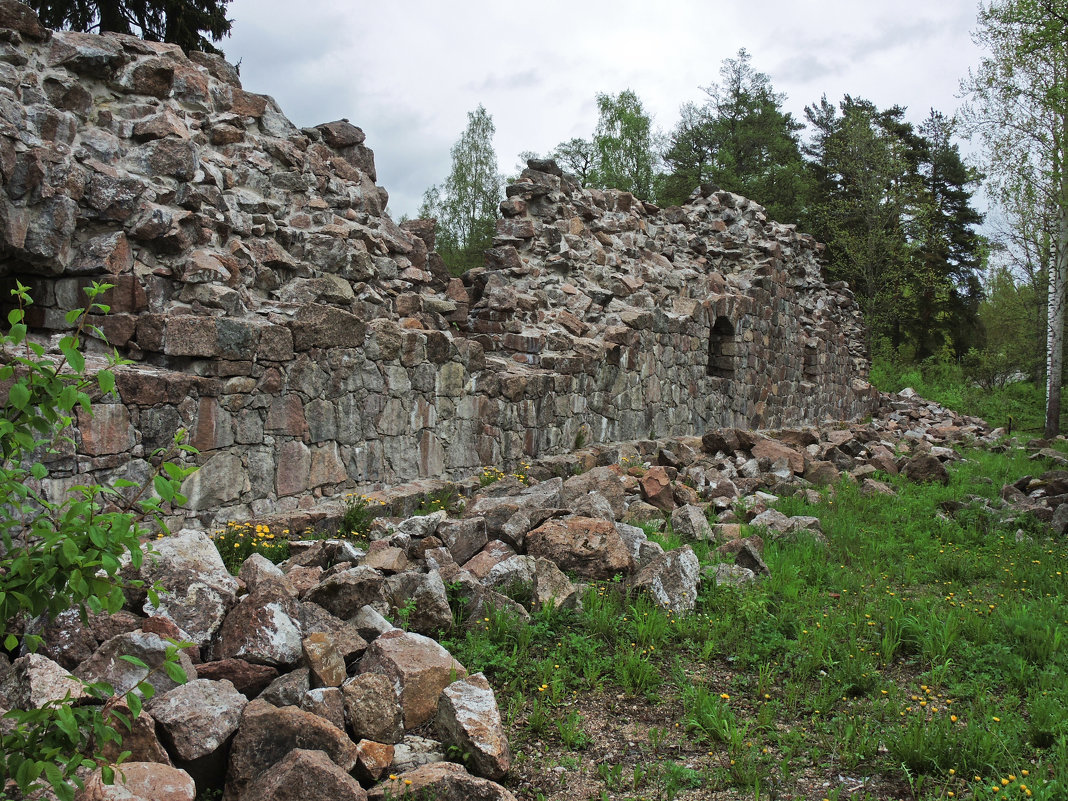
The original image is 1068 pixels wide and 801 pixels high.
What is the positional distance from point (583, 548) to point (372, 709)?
2.29m

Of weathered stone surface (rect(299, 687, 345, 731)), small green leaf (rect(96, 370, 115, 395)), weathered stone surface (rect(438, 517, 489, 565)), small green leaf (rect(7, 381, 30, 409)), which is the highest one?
small green leaf (rect(96, 370, 115, 395))

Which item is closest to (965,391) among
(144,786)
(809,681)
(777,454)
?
(777,454)

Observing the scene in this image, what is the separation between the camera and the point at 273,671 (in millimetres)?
3275

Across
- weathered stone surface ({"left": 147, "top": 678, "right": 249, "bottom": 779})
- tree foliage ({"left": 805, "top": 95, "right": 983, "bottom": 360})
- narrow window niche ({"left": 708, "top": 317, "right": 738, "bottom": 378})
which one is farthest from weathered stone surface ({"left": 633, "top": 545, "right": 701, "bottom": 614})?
tree foliage ({"left": 805, "top": 95, "right": 983, "bottom": 360})

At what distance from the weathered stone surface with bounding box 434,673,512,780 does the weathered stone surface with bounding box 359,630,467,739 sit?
0.40 ft

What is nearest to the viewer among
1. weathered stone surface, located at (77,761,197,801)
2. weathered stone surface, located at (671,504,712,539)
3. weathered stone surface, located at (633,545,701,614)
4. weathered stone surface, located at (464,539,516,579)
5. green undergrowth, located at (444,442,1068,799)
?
weathered stone surface, located at (77,761,197,801)

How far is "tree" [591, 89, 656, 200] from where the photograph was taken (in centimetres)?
3369

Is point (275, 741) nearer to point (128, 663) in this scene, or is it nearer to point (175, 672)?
point (128, 663)

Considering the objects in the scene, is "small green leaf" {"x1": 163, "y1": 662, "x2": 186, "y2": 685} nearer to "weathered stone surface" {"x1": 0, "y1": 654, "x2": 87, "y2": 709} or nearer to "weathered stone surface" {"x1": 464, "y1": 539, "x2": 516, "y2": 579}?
"weathered stone surface" {"x1": 0, "y1": 654, "x2": 87, "y2": 709}

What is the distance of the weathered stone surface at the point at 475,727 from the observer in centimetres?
303

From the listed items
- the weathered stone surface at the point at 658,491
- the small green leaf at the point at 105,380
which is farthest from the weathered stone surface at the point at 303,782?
the weathered stone surface at the point at 658,491

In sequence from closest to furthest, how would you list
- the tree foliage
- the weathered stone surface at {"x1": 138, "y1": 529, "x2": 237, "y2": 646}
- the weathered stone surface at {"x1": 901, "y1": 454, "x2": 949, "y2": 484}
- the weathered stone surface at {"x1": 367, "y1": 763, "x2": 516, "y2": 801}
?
the weathered stone surface at {"x1": 367, "y1": 763, "x2": 516, "y2": 801} → the weathered stone surface at {"x1": 138, "y1": 529, "x2": 237, "y2": 646} → the weathered stone surface at {"x1": 901, "y1": 454, "x2": 949, "y2": 484} → the tree foliage

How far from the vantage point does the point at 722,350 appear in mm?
13719

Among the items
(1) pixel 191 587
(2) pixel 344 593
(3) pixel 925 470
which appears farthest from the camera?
(3) pixel 925 470
